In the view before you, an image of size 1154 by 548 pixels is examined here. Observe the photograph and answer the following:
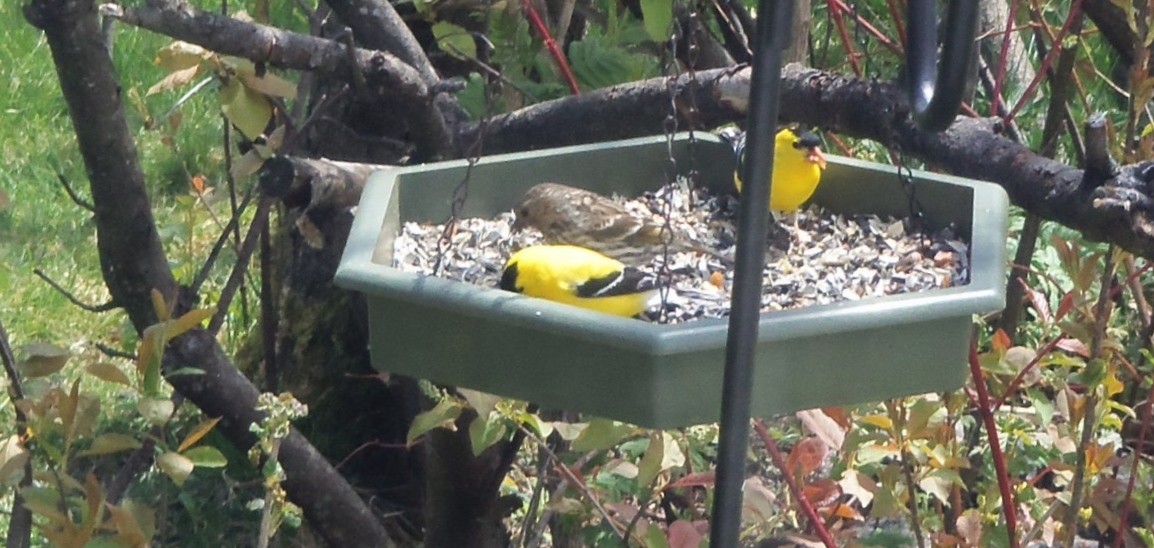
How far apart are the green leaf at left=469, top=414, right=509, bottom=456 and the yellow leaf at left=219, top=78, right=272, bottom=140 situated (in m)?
0.62

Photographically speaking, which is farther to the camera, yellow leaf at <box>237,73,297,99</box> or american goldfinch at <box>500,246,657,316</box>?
yellow leaf at <box>237,73,297,99</box>

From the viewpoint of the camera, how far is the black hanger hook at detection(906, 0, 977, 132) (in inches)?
52.7

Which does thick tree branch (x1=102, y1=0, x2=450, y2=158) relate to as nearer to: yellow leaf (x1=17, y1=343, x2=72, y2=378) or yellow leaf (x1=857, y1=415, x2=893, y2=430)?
yellow leaf (x1=17, y1=343, x2=72, y2=378)

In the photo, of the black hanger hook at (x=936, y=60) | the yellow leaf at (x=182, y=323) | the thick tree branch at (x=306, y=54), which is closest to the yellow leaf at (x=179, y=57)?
the thick tree branch at (x=306, y=54)

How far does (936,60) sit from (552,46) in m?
1.43

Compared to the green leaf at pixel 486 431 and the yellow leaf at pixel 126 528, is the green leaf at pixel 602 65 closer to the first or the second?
the green leaf at pixel 486 431

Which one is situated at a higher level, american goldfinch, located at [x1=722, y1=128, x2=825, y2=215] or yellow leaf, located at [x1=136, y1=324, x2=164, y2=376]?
american goldfinch, located at [x1=722, y1=128, x2=825, y2=215]

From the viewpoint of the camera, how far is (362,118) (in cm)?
313

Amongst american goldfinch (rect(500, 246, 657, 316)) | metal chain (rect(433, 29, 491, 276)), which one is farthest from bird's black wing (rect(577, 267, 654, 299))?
metal chain (rect(433, 29, 491, 276))

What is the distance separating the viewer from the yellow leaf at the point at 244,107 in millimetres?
2404

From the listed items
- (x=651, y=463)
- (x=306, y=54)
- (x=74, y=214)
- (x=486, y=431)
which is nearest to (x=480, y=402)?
(x=486, y=431)

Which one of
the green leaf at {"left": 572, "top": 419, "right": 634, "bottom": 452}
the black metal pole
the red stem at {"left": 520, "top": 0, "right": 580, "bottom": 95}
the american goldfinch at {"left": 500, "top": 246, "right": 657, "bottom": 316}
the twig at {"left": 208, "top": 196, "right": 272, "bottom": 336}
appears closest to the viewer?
the black metal pole

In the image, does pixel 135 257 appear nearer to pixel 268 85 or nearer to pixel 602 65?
pixel 268 85

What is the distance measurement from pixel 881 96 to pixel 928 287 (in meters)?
0.64
